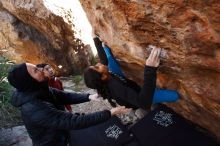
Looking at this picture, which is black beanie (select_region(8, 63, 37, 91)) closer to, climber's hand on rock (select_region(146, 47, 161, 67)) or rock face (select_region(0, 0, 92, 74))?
climber's hand on rock (select_region(146, 47, 161, 67))

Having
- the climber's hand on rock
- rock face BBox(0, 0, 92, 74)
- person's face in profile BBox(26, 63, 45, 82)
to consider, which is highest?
the climber's hand on rock

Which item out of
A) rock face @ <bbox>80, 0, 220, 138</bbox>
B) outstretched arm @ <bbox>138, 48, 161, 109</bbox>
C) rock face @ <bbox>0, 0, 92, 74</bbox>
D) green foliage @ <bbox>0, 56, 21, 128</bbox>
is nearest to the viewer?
rock face @ <bbox>80, 0, 220, 138</bbox>

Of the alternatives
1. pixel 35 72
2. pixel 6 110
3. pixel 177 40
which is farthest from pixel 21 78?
pixel 6 110

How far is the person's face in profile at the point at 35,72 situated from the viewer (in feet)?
13.2

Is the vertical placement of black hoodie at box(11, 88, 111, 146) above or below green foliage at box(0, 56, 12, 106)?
above

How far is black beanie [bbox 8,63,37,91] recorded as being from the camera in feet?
13.0

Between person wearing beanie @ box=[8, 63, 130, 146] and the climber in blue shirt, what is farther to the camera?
person wearing beanie @ box=[8, 63, 130, 146]

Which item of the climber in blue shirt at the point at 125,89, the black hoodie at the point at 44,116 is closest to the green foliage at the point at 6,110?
the black hoodie at the point at 44,116

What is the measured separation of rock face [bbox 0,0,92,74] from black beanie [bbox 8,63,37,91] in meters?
6.51

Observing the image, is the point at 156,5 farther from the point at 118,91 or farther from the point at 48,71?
the point at 48,71

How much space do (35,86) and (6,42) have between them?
8.57 metres

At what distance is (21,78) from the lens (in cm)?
396

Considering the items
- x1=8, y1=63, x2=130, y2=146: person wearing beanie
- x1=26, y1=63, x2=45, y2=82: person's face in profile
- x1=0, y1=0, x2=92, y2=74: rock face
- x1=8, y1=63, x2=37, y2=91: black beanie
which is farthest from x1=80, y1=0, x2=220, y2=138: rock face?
x1=0, y1=0, x2=92, y2=74: rock face

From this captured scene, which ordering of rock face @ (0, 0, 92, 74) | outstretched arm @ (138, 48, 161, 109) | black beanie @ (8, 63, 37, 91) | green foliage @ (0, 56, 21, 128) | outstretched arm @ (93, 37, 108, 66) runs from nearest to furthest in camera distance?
outstretched arm @ (138, 48, 161, 109)
black beanie @ (8, 63, 37, 91)
outstretched arm @ (93, 37, 108, 66)
green foliage @ (0, 56, 21, 128)
rock face @ (0, 0, 92, 74)
